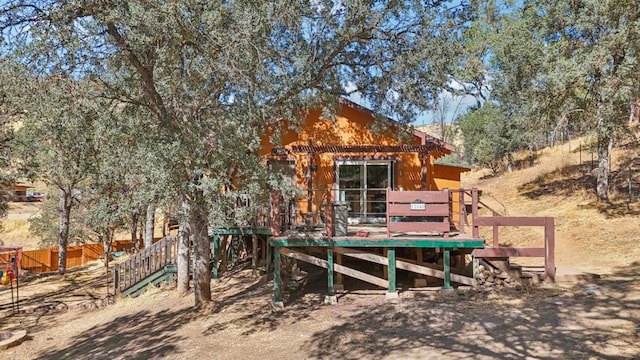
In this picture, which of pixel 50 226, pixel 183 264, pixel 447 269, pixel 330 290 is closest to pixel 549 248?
pixel 447 269

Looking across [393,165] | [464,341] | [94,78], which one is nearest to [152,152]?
[94,78]

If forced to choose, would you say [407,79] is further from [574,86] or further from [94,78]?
[574,86]

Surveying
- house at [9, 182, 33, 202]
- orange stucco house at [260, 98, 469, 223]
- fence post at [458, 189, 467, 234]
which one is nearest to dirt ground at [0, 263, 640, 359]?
fence post at [458, 189, 467, 234]

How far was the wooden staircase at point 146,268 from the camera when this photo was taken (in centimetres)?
1367

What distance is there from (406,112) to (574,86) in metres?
7.73

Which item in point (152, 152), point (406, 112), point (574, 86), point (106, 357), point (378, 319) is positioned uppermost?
point (574, 86)

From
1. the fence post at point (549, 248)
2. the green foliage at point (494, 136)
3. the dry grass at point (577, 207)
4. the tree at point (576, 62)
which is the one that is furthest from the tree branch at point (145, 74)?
the green foliage at point (494, 136)

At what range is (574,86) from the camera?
1590cm

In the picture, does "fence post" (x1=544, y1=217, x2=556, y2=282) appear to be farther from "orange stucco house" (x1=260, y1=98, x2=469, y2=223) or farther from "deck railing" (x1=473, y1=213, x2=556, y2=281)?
"orange stucco house" (x1=260, y1=98, x2=469, y2=223)

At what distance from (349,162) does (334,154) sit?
1.71ft

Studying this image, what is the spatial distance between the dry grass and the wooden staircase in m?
11.7

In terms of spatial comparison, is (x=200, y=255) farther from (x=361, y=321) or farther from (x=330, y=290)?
(x=361, y=321)

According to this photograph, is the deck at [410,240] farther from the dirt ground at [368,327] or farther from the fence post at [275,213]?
the dirt ground at [368,327]

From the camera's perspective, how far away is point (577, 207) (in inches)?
736
